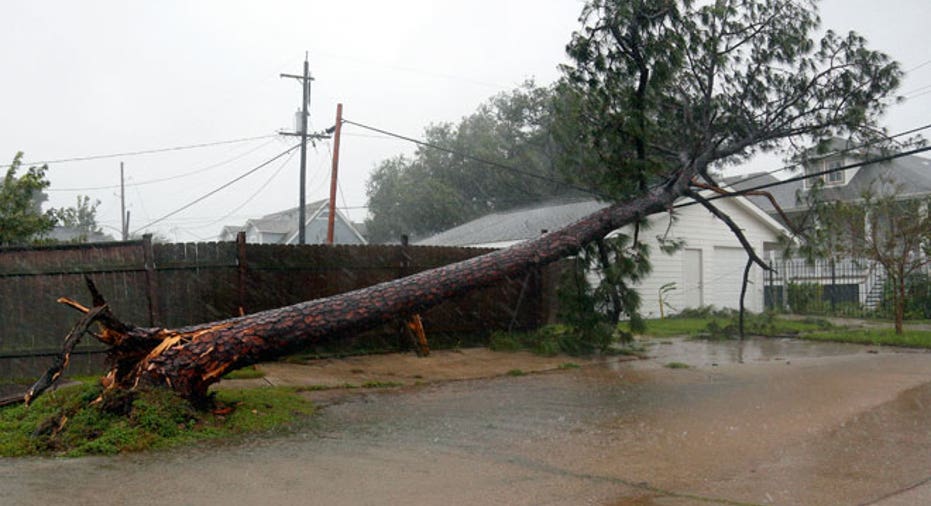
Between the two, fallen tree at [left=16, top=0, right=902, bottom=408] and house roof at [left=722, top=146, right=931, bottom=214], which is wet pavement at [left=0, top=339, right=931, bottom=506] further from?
house roof at [left=722, top=146, right=931, bottom=214]

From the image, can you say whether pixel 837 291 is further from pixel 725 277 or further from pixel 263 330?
pixel 263 330

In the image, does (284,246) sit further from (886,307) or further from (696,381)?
(886,307)

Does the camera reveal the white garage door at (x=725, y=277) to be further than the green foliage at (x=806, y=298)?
Yes

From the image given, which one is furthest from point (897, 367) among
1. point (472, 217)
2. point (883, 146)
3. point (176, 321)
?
point (472, 217)

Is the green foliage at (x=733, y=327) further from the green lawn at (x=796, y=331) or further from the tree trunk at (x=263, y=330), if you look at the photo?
the tree trunk at (x=263, y=330)

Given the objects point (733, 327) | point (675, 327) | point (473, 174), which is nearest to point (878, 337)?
point (733, 327)

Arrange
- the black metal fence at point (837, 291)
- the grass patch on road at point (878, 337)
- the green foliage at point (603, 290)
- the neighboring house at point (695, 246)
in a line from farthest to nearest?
the neighboring house at point (695, 246) → the black metal fence at point (837, 291) → the grass patch on road at point (878, 337) → the green foliage at point (603, 290)

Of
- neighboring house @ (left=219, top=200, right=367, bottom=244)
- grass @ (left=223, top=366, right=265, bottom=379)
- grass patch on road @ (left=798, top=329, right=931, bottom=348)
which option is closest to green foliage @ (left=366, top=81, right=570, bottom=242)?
neighboring house @ (left=219, top=200, right=367, bottom=244)

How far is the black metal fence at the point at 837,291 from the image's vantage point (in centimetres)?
1947

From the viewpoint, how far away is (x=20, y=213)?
13227mm

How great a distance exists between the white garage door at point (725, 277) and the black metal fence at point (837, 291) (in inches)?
37.9

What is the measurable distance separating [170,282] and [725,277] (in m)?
16.3

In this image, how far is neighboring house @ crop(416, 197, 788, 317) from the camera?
800 inches

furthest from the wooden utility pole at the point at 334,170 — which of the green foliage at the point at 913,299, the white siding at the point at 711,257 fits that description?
the green foliage at the point at 913,299
